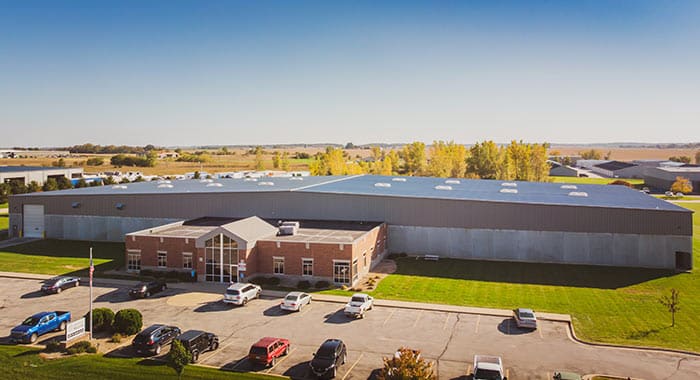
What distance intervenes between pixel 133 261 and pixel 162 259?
2.99 metres

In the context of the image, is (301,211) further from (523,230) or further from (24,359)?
(24,359)

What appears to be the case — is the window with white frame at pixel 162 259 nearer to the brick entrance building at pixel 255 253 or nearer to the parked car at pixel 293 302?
the brick entrance building at pixel 255 253

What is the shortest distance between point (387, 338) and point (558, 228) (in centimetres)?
2672

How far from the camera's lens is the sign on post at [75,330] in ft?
103

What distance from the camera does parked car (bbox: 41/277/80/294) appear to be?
139ft

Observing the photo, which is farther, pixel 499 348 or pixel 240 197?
pixel 240 197

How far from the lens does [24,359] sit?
29641mm

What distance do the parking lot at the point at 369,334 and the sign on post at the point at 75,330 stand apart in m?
4.37

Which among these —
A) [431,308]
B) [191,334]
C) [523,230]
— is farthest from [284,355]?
[523,230]

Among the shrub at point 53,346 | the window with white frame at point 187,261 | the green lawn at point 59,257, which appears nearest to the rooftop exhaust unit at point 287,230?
the window with white frame at point 187,261

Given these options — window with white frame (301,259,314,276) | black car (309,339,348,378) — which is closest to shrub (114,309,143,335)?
black car (309,339,348,378)

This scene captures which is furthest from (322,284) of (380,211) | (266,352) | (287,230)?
(266,352)

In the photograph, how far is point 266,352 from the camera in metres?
28.2

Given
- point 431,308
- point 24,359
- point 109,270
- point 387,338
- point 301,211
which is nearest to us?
point 24,359
